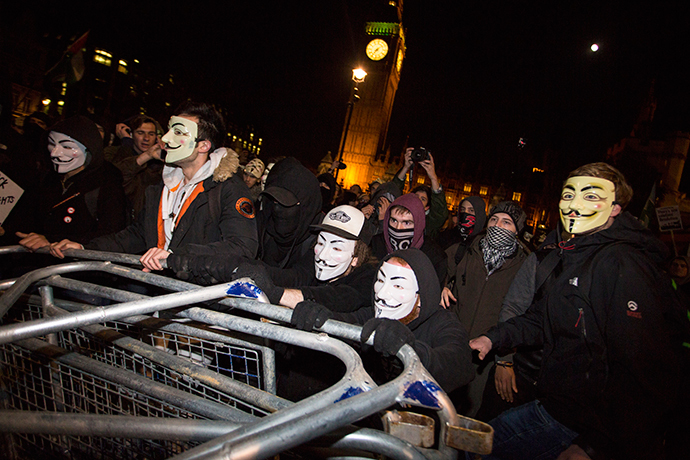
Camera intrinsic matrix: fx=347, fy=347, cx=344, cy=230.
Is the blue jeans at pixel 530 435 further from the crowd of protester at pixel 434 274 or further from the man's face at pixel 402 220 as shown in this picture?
the man's face at pixel 402 220

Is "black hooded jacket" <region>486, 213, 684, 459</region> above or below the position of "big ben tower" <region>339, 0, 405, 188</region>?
below

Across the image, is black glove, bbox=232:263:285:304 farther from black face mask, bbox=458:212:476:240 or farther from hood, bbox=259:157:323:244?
black face mask, bbox=458:212:476:240

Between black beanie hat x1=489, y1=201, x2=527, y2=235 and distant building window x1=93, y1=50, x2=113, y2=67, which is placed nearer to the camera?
black beanie hat x1=489, y1=201, x2=527, y2=235

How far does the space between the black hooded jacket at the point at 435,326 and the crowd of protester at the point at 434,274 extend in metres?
0.01

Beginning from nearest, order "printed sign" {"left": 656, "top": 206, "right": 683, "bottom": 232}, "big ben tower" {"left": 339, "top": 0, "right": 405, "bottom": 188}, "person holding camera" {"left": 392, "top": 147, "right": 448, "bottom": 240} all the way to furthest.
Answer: "person holding camera" {"left": 392, "top": 147, "right": 448, "bottom": 240} → "printed sign" {"left": 656, "top": 206, "right": 683, "bottom": 232} → "big ben tower" {"left": 339, "top": 0, "right": 405, "bottom": 188}

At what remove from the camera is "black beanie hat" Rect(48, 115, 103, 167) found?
288 cm

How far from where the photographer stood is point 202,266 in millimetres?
1775

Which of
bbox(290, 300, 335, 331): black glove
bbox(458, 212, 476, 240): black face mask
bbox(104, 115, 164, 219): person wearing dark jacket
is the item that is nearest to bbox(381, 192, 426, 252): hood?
bbox(458, 212, 476, 240): black face mask

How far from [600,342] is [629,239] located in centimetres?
62

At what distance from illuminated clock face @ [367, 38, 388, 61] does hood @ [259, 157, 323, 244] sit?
62.6m

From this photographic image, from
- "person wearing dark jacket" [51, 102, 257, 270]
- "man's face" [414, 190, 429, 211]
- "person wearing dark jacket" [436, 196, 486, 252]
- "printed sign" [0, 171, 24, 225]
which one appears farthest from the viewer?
"man's face" [414, 190, 429, 211]

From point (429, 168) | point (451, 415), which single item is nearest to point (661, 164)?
point (429, 168)

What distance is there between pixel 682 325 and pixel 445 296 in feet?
5.60

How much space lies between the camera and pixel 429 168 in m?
4.73
